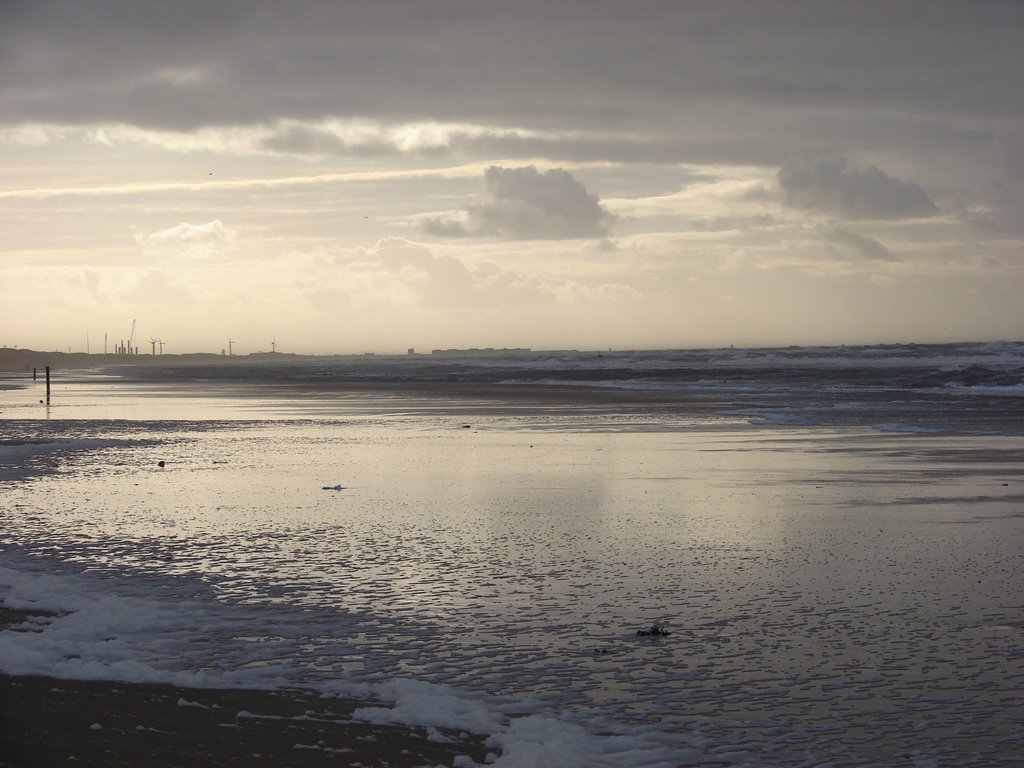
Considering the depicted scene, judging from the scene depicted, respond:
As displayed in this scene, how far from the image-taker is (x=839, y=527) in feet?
43.2

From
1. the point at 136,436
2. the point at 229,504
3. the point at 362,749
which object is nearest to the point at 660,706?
the point at 362,749

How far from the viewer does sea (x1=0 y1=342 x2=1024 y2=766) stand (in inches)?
262

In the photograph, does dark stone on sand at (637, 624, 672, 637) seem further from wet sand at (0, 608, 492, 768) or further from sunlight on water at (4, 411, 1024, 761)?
wet sand at (0, 608, 492, 768)

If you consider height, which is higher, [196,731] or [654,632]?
[654,632]

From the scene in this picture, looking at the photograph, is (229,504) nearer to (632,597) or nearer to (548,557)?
(548,557)

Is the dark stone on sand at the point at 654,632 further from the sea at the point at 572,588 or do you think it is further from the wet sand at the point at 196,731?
the wet sand at the point at 196,731

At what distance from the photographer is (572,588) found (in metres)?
9.91

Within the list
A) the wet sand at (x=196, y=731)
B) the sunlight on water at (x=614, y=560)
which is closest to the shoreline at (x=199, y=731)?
the wet sand at (x=196, y=731)

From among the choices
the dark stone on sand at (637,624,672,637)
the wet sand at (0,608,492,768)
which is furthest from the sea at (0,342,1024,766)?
the wet sand at (0,608,492,768)

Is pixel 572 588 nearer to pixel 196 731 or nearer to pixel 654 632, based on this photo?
pixel 654 632

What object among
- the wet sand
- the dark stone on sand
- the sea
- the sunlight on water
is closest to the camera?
the wet sand

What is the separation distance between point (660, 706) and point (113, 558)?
7141mm

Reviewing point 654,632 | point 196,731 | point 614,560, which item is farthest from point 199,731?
point 614,560

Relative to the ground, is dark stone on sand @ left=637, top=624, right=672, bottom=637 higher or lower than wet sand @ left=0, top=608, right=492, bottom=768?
higher
